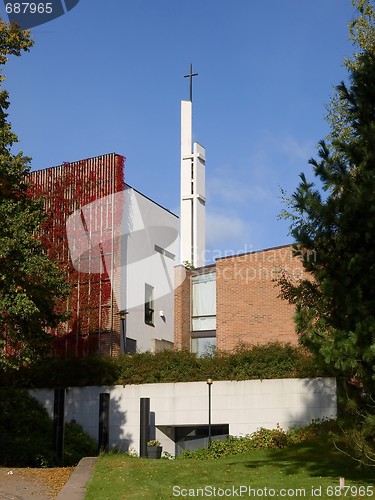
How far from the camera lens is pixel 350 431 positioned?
516 inches

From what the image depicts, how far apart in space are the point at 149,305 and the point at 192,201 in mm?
8810

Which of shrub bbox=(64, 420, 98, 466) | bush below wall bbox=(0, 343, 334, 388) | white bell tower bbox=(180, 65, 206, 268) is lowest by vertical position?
shrub bbox=(64, 420, 98, 466)

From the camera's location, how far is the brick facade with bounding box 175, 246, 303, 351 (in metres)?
31.3

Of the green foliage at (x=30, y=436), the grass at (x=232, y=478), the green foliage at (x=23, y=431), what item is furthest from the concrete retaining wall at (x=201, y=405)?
the grass at (x=232, y=478)

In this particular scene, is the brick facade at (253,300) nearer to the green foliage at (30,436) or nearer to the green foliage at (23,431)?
the green foliage at (30,436)

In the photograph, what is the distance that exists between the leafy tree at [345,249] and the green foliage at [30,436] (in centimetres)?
1184

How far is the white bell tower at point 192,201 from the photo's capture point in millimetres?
42781

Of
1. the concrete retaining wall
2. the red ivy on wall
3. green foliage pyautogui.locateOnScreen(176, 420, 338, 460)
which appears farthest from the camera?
the red ivy on wall

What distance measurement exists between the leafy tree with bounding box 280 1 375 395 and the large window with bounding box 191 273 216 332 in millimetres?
19730

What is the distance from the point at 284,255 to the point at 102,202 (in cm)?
911

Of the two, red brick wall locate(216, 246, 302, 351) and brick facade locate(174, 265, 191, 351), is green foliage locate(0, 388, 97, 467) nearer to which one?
brick facade locate(174, 265, 191, 351)

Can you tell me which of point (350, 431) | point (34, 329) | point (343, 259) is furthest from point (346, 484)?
point (34, 329)

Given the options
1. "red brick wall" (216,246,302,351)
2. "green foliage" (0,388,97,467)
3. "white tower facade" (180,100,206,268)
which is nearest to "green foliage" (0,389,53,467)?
"green foliage" (0,388,97,467)

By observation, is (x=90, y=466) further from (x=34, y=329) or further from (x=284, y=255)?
(x=284, y=255)
